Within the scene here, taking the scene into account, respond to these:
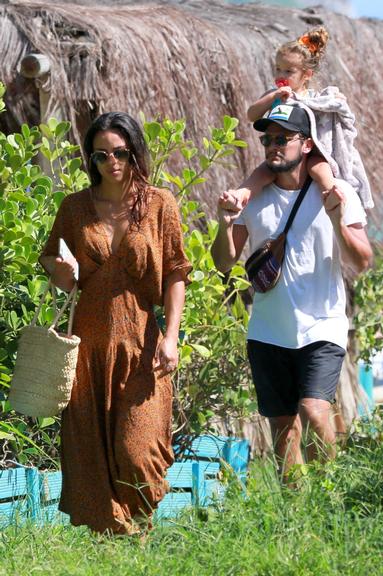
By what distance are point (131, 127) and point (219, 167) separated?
9.61 feet

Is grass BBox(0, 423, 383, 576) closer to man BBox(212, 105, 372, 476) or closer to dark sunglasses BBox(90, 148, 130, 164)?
man BBox(212, 105, 372, 476)

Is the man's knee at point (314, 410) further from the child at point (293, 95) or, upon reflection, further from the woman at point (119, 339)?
the child at point (293, 95)

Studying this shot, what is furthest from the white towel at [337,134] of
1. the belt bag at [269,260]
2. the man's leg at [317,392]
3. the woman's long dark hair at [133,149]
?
the woman's long dark hair at [133,149]

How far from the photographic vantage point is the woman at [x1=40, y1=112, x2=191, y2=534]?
4.61 metres

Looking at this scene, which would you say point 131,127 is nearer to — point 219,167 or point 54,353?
point 54,353

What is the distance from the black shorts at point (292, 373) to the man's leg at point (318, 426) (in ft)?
0.13

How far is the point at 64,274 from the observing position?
15.2ft

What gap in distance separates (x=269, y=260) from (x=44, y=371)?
3.55ft

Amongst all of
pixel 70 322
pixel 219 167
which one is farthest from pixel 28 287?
pixel 219 167

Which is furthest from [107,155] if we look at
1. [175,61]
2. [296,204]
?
[175,61]

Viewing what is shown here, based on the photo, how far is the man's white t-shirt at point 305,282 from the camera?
4.99 meters

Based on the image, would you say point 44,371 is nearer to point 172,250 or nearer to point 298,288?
point 172,250

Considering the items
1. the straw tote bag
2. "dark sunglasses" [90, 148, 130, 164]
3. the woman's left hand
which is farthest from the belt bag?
the straw tote bag

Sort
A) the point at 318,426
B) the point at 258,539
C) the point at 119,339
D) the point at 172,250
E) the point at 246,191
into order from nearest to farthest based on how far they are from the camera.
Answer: the point at 258,539
the point at 119,339
the point at 172,250
the point at 318,426
the point at 246,191
